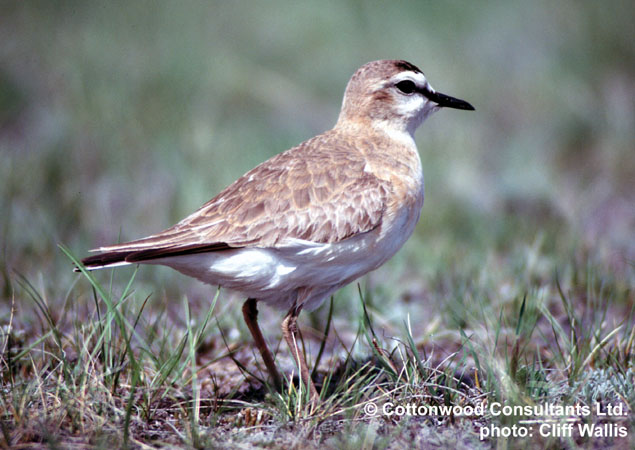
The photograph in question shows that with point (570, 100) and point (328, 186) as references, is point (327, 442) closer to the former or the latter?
point (328, 186)

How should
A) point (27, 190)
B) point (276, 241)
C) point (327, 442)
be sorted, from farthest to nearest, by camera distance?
1. point (27, 190)
2. point (276, 241)
3. point (327, 442)

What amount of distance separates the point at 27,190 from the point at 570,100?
6228mm

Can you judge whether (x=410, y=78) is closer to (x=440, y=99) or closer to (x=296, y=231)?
(x=440, y=99)

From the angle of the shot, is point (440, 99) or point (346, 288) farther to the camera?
point (346, 288)

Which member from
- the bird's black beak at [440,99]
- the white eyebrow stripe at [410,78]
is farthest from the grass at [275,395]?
the white eyebrow stripe at [410,78]

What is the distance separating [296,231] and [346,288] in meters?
1.84

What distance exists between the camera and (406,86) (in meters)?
4.54

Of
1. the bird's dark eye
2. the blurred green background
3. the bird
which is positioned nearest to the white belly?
the bird

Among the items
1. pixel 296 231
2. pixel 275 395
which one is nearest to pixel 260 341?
pixel 275 395

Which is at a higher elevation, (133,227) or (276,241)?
(276,241)

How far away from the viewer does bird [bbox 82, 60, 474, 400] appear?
3789 mm

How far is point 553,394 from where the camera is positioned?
353 cm

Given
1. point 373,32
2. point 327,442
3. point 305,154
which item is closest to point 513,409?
point 327,442

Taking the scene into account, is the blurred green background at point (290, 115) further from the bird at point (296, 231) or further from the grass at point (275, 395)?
the bird at point (296, 231)
